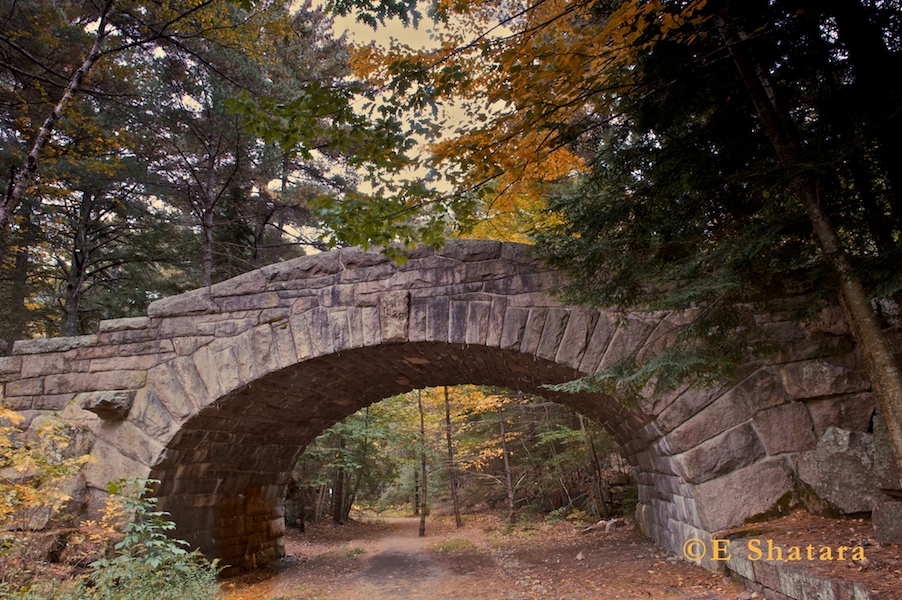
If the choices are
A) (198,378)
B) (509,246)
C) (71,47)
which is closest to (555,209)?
(509,246)

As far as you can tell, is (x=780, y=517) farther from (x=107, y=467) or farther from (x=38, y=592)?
(x=107, y=467)

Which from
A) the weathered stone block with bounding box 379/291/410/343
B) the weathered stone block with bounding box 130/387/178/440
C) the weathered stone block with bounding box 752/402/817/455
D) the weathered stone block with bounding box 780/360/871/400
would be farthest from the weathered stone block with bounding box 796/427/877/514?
the weathered stone block with bounding box 130/387/178/440

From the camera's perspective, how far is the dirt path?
4.20 meters

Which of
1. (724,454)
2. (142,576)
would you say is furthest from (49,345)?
(724,454)

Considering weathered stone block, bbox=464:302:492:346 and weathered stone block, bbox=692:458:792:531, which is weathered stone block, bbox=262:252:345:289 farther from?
weathered stone block, bbox=692:458:792:531

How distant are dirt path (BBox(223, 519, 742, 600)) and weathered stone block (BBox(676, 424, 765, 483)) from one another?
0.75m

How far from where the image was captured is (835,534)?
3.09 meters

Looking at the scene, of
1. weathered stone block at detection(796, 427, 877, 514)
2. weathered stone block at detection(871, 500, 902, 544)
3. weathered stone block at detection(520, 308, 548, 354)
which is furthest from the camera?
weathered stone block at detection(520, 308, 548, 354)

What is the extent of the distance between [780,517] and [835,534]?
1.84ft

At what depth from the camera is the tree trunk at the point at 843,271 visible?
2549mm

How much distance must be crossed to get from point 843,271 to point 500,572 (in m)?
5.12
